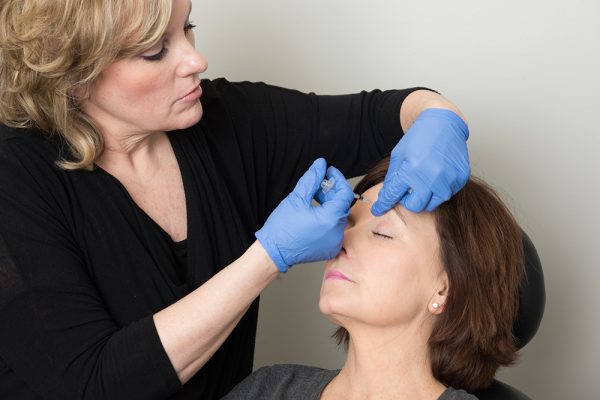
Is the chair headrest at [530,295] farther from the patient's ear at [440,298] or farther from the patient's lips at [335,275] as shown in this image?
the patient's lips at [335,275]

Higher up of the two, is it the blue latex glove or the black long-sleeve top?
the blue latex glove

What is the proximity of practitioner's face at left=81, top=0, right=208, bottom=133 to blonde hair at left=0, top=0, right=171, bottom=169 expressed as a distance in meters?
0.03

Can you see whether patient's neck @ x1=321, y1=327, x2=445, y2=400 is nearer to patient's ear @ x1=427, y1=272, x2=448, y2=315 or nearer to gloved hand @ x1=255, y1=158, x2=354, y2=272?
patient's ear @ x1=427, y1=272, x2=448, y2=315

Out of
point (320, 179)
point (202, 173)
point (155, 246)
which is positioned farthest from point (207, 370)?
point (320, 179)

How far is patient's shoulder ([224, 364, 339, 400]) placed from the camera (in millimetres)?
1652

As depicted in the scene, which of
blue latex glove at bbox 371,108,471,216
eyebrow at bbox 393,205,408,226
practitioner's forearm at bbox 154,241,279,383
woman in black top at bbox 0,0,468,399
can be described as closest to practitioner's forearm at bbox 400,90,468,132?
woman in black top at bbox 0,0,468,399

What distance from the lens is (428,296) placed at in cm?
153

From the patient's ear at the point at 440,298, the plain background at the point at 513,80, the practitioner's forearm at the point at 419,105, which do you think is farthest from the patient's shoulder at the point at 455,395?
the plain background at the point at 513,80

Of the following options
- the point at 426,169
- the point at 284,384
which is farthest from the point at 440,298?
the point at 284,384

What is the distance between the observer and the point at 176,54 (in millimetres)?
1471

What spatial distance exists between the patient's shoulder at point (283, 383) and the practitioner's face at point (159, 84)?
0.58 meters

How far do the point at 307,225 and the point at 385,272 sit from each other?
0.19 metres

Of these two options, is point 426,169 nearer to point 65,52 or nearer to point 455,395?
point 455,395

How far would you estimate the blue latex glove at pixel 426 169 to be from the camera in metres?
1.44
